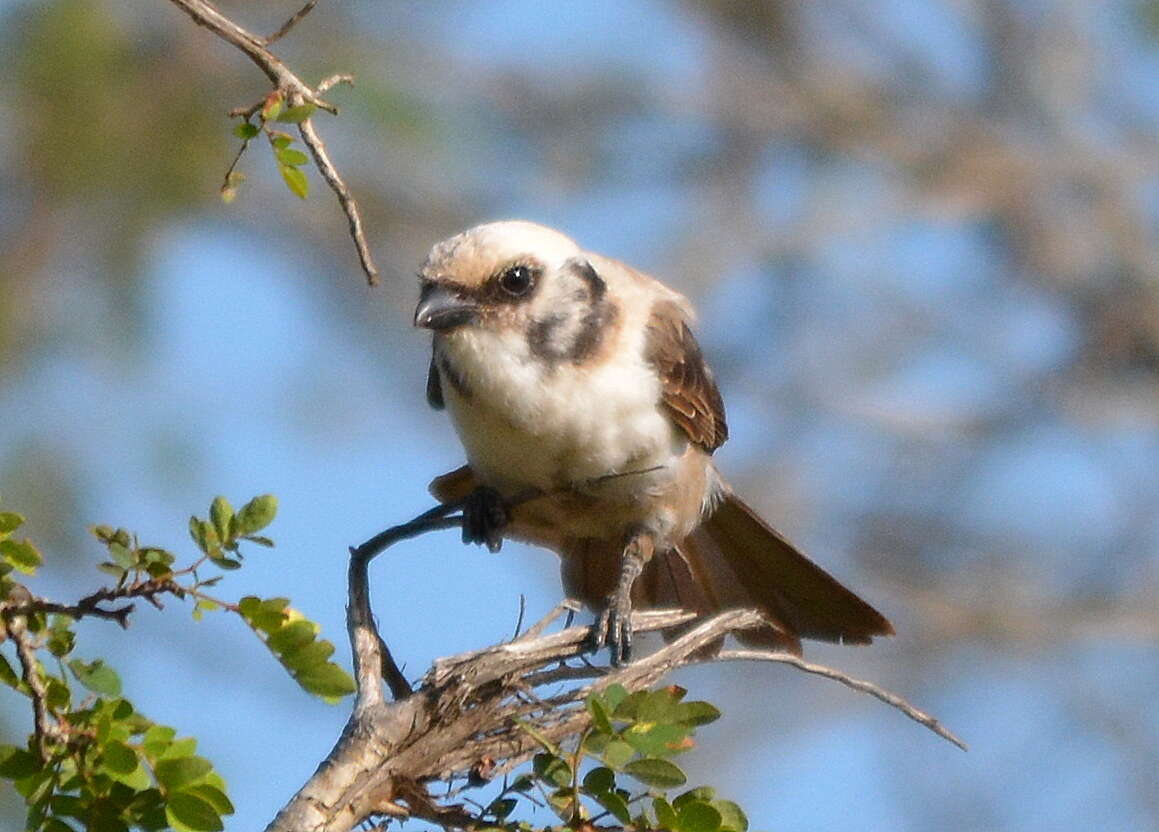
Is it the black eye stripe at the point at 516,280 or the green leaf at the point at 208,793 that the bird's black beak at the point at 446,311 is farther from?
the green leaf at the point at 208,793

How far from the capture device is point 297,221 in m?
11.4

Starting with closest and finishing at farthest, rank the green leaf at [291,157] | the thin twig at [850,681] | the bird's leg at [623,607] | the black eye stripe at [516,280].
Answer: the green leaf at [291,157]
the thin twig at [850,681]
the bird's leg at [623,607]
the black eye stripe at [516,280]

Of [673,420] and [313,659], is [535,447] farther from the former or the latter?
[313,659]

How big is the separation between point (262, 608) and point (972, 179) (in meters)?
10.4

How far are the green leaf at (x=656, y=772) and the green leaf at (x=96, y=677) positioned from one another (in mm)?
731

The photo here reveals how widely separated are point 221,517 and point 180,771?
1.19ft

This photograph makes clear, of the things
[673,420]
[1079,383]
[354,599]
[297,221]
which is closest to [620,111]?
[297,221]

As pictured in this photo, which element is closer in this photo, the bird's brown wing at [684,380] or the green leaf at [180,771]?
the green leaf at [180,771]

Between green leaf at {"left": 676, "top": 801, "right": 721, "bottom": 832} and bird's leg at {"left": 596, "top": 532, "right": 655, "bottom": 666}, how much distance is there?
2.35 ft

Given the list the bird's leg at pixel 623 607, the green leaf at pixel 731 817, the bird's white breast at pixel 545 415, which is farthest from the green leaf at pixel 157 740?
the bird's white breast at pixel 545 415

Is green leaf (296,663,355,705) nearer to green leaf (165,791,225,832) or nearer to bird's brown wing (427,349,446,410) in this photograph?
green leaf (165,791,225,832)

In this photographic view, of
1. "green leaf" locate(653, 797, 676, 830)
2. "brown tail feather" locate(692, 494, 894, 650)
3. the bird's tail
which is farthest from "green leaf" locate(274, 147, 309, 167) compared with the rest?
"brown tail feather" locate(692, 494, 894, 650)

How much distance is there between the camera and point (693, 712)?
2.67 metres

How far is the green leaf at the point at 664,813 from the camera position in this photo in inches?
100
